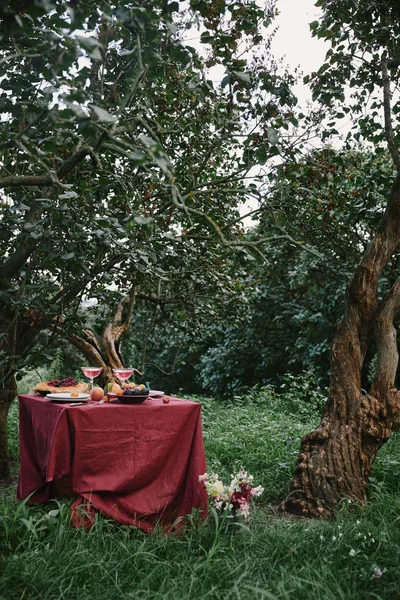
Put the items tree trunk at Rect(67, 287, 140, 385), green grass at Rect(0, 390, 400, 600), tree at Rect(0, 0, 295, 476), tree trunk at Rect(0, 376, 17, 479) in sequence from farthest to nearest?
tree trunk at Rect(67, 287, 140, 385) → tree trunk at Rect(0, 376, 17, 479) → green grass at Rect(0, 390, 400, 600) → tree at Rect(0, 0, 295, 476)

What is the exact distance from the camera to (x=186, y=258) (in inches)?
165

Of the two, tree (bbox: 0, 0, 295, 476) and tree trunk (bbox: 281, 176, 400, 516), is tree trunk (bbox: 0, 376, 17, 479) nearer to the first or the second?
tree (bbox: 0, 0, 295, 476)

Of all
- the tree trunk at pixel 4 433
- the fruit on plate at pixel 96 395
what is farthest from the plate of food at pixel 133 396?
the tree trunk at pixel 4 433

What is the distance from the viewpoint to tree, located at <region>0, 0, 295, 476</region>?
184 centimetres

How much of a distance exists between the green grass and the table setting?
143 millimetres

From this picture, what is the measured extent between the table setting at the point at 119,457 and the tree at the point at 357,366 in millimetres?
858

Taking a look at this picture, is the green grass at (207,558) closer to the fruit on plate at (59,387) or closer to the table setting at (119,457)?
the table setting at (119,457)

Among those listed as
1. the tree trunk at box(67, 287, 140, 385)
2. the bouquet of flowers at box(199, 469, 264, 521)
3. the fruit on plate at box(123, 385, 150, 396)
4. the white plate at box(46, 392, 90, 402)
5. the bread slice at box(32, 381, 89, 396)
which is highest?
the tree trunk at box(67, 287, 140, 385)

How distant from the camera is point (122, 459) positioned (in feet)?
10.6

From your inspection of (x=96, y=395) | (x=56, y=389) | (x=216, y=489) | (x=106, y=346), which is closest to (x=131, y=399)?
(x=96, y=395)

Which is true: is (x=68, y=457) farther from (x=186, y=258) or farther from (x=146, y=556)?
(x=186, y=258)

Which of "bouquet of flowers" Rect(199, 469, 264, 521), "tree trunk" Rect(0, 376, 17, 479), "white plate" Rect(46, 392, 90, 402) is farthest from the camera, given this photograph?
"tree trunk" Rect(0, 376, 17, 479)

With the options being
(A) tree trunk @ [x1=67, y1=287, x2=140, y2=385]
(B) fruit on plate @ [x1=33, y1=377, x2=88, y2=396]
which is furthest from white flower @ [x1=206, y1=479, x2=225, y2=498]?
(A) tree trunk @ [x1=67, y1=287, x2=140, y2=385]

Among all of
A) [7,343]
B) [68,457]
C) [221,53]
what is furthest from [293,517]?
[221,53]
